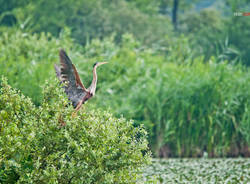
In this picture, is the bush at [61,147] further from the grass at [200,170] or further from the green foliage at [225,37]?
the green foliage at [225,37]

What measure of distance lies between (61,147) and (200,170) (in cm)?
365

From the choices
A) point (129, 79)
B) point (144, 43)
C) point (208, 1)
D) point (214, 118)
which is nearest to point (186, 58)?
point (129, 79)

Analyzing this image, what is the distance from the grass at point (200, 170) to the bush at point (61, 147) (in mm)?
2054

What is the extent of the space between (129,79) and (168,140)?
70.8 inches

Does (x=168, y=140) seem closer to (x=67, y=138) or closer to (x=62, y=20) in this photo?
(x=67, y=138)

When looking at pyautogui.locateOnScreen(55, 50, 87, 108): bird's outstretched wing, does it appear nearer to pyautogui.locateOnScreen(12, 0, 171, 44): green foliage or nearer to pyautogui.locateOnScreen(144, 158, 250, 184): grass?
pyautogui.locateOnScreen(144, 158, 250, 184): grass

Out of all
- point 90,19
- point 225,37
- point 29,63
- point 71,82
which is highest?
point 90,19

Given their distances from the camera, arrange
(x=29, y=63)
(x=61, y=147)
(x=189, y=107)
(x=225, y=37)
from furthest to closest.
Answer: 1. (x=225, y=37)
2. (x=29, y=63)
3. (x=189, y=107)
4. (x=61, y=147)

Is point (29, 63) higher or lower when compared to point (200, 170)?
higher

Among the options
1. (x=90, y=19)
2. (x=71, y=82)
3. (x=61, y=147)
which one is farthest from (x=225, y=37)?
(x=61, y=147)

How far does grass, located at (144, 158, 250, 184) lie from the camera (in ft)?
20.6

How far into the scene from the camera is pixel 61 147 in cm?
385

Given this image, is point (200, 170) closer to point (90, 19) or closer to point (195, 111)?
point (195, 111)

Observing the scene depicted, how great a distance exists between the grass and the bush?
2.05m
